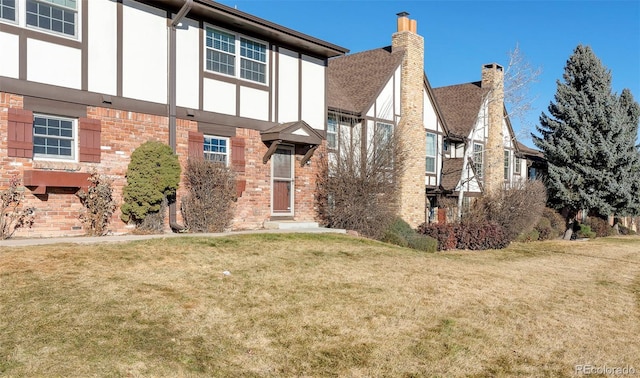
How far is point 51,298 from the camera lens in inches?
282

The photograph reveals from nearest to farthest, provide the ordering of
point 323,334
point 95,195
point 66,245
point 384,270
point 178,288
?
point 323,334
point 178,288
point 66,245
point 384,270
point 95,195

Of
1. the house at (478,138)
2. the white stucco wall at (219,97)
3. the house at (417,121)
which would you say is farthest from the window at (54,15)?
the house at (478,138)

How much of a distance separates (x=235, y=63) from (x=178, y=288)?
31.3 ft

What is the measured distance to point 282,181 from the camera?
17.9 meters

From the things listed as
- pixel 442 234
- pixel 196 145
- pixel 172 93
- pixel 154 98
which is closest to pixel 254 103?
pixel 196 145

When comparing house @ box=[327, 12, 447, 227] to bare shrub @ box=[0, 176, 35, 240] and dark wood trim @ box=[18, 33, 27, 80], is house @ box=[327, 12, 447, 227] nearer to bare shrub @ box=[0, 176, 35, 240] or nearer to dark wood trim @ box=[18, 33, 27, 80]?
dark wood trim @ box=[18, 33, 27, 80]

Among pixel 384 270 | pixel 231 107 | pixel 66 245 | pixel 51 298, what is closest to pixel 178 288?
pixel 51 298

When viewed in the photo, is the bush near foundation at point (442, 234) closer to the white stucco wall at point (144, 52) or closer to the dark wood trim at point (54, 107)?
the white stucco wall at point (144, 52)

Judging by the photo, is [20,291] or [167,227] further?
[167,227]

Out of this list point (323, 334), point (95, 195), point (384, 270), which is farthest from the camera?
point (95, 195)

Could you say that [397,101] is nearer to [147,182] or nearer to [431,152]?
[431,152]

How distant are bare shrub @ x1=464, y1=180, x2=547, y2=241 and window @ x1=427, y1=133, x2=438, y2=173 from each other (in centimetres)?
304

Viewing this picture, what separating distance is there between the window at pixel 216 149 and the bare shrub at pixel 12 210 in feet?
16.9

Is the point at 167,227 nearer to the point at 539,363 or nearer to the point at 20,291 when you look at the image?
the point at 20,291
